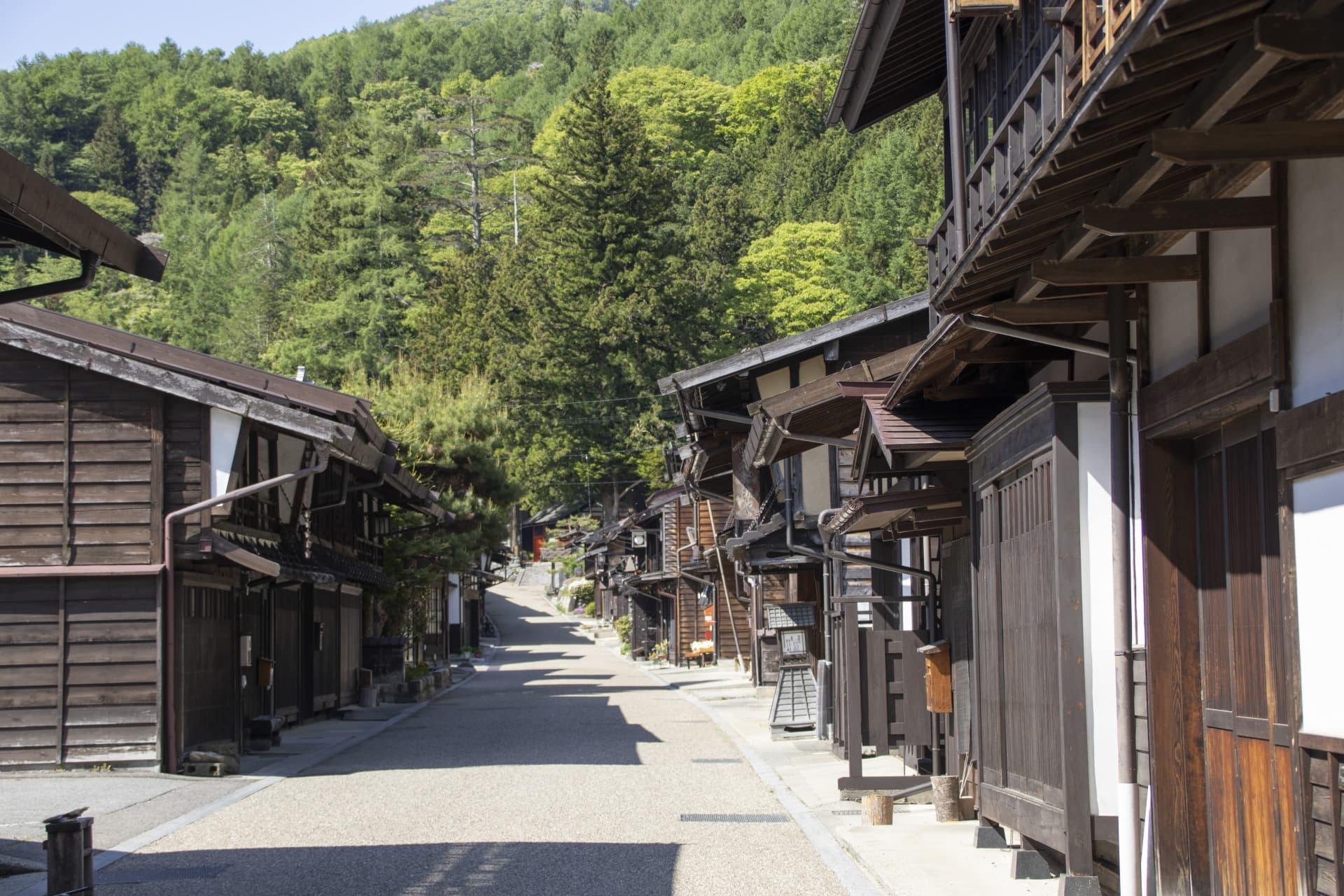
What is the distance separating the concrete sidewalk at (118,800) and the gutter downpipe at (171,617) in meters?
0.42

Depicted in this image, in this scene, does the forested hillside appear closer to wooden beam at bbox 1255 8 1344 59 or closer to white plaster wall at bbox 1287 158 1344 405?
white plaster wall at bbox 1287 158 1344 405

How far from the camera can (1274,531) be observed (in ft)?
20.8

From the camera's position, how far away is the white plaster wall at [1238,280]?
20.5 ft

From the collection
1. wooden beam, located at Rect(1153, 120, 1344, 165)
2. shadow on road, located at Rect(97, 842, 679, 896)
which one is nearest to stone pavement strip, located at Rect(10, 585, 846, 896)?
shadow on road, located at Rect(97, 842, 679, 896)

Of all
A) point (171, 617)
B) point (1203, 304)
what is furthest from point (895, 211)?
point (1203, 304)

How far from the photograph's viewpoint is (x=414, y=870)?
9844mm

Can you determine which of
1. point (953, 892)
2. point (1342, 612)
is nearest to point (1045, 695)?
point (953, 892)

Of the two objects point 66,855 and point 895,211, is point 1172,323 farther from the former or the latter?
point 895,211

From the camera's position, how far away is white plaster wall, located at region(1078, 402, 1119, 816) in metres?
8.02

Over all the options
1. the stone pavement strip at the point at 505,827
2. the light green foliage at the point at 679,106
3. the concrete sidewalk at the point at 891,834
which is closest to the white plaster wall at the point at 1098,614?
the concrete sidewalk at the point at 891,834

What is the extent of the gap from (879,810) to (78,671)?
971 centimetres

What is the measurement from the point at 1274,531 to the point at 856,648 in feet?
27.3

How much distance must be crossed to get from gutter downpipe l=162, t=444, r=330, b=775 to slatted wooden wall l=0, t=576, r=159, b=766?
14cm

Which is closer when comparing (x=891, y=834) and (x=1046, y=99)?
(x=1046, y=99)
